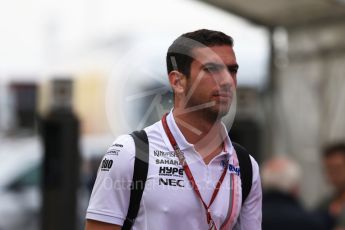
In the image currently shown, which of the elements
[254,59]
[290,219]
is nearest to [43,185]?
[290,219]

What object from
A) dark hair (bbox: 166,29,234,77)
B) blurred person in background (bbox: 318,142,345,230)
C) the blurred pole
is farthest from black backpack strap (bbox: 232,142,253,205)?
Result: blurred person in background (bbox: 318,142,345,230)

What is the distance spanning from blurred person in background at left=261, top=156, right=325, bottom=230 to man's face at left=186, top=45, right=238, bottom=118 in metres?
2.79

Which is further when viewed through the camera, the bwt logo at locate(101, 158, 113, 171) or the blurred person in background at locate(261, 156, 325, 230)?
the blurred person in background at locate(261, 156, 325, 230)

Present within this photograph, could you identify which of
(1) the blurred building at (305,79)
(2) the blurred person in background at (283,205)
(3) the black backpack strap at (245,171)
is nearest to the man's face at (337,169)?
(2) the blurred person in background at (283,205)

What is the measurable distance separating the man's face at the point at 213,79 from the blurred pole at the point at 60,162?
10.8 ft

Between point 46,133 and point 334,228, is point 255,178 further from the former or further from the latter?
point 46,133

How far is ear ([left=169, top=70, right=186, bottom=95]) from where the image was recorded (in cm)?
199

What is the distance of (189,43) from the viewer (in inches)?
77.8

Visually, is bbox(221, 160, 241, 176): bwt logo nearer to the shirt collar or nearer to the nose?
the shirt collar

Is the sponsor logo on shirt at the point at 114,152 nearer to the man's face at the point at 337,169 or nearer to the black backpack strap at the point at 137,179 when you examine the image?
the black backpack strap at the point at 137,179

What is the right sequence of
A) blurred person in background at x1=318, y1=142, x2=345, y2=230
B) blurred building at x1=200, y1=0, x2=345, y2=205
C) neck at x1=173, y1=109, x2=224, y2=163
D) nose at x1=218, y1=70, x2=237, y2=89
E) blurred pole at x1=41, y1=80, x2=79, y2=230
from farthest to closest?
blurred building at x1=200, y1=0, x2=345, y2=205 → blurred person in background at x1=318, y1=142, x2=345, y2=230 → blurred pole at x1=41, y1=80, x2=79, y2=230 → neck at x1=173, y1=109, x2=224, y2=163 → nose at x1=218, y1=70, x2=237, y2=89

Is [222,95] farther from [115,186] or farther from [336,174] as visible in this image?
[336,174]

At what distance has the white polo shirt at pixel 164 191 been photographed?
1.95 metres

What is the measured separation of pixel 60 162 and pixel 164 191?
3407 mm
